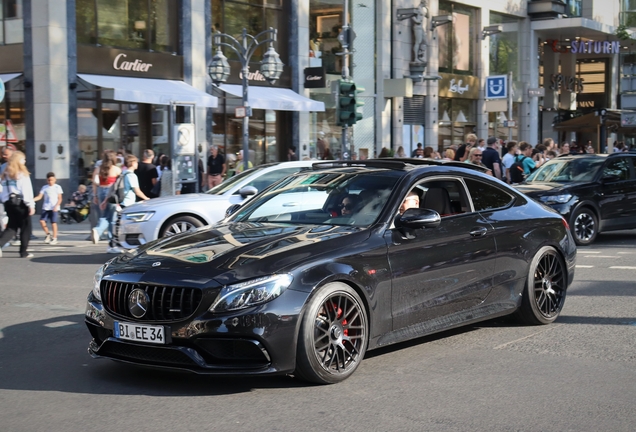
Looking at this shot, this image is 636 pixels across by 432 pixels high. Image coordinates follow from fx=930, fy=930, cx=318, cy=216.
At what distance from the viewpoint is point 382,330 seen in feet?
21.6

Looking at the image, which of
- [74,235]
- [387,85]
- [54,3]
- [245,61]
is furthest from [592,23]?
[74,235]

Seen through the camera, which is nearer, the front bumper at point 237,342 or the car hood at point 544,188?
the front bumper at point 237,342

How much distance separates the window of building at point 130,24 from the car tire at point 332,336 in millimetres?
22063

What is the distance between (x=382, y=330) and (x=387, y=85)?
32.8 m

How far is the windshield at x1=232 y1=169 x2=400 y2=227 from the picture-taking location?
6.97m

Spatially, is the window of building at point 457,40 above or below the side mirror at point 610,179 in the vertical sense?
above

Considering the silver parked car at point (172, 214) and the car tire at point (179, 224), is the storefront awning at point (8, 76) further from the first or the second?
the car tire at point (179, 224)

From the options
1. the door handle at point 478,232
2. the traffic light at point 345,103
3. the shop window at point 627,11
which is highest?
the shop window at point 627,11

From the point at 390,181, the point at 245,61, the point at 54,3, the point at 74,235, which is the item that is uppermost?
the point at 54,3

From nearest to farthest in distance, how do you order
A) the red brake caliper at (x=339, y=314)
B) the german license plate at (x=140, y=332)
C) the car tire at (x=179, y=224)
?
the german license plate at (x=140, y=332), the red brake caliper at (x=339, y=314), the car tire at (x=179, y=224)

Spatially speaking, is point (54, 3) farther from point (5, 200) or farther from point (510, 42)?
point (510, 42)

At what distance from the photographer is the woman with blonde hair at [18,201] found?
1579 centimetres

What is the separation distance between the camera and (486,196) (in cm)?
797

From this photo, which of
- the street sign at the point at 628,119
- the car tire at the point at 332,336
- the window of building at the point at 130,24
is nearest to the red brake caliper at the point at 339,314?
the car tire at the point at 332,336
